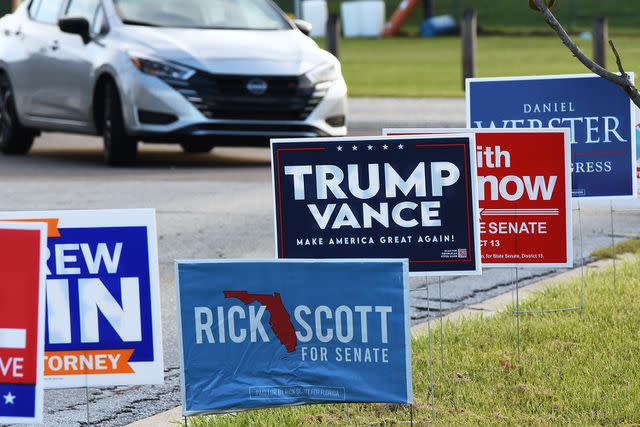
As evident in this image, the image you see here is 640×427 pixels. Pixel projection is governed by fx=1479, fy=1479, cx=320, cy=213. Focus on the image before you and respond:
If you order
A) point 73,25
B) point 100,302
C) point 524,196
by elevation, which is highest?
point 73,25

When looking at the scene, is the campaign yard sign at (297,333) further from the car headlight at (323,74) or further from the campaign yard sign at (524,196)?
the car headlight at (323,74)

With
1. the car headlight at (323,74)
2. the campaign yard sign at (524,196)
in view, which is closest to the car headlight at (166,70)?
the car headlight at (323,74)

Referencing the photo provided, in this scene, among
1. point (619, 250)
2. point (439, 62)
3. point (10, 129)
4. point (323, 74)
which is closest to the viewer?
point (619, 250)

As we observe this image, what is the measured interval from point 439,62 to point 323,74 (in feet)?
64.0

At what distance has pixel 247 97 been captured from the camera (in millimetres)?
12672

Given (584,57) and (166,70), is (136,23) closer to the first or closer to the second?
(166,70)

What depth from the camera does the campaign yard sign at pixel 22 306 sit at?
Result: 163 inches

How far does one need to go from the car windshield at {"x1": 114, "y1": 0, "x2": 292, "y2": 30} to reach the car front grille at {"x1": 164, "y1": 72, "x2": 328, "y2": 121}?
94cm

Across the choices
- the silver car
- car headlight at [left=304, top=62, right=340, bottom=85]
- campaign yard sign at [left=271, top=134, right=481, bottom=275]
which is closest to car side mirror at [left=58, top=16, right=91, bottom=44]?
the silver car

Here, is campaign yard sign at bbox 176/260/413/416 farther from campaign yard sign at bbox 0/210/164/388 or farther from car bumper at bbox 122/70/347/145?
car bumper at bbox 122/70/347/145

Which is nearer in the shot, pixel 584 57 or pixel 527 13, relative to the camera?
pixel 584 57

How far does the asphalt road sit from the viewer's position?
5.62 m

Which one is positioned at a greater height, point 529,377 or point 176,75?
point 176,75

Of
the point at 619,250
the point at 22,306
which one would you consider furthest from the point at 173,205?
the point at 22,306
